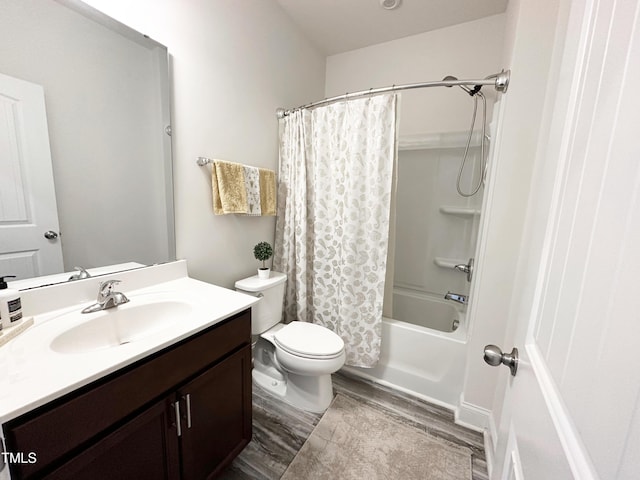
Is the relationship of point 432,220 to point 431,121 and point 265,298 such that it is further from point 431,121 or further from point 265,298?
point 265,298

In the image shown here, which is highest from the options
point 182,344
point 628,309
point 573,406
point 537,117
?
point 537,117

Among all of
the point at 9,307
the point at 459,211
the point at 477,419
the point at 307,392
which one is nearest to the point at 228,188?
the point at 9,307

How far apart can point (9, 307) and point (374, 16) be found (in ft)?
8.13

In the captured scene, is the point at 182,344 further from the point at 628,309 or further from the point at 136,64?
the point at 136,64

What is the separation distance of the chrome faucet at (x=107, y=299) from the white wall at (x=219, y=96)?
40cm

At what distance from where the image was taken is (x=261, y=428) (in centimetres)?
144

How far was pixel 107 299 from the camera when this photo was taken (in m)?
1.02

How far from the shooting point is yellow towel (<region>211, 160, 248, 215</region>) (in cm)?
148

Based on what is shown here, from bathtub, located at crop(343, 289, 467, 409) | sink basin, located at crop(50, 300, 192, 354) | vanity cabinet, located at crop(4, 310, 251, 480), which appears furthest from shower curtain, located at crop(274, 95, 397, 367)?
sink basin, located at crop(50, 300, 192, 354)

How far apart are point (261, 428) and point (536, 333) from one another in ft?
4.85

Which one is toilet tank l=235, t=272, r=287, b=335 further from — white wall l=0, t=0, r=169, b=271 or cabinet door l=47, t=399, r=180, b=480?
cabinet door l=47, t=399, r=180, b=480

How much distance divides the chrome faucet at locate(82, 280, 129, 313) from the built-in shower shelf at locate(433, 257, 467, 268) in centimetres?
218

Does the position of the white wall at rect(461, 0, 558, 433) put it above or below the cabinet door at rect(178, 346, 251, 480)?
above

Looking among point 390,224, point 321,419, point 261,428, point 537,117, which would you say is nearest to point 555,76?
point 537,117
